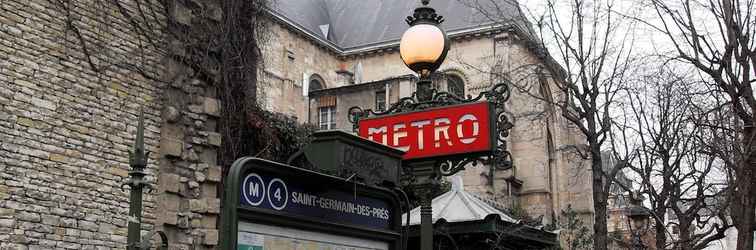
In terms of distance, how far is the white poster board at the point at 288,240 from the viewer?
2588mm

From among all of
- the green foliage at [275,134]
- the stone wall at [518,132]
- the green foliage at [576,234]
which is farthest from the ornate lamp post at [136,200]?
the stone wall at [518,132]

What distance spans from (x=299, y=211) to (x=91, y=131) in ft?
30.0

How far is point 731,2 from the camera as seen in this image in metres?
9.97

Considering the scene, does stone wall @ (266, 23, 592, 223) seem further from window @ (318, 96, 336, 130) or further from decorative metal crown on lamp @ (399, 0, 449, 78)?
decorative metal crown on lamp @ (399, 0, 449, 78)

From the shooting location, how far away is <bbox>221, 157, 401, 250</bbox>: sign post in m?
2.57

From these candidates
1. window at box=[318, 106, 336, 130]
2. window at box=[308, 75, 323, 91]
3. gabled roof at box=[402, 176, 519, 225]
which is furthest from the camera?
window at box=[308, 75, 323, 91]

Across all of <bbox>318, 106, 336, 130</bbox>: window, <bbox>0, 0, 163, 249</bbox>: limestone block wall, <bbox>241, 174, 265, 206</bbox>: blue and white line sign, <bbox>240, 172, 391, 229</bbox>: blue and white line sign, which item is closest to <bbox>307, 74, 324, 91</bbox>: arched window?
<bbox>318, 106, 336, 130</bbox>: window

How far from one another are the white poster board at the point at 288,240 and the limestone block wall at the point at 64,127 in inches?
317

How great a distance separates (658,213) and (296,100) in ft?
70.3

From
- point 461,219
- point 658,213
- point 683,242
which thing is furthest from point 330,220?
point 658,213

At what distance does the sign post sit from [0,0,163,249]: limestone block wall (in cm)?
792

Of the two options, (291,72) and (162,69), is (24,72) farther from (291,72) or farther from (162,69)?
(291,72)

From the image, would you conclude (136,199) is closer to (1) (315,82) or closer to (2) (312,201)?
(2) (312,201)

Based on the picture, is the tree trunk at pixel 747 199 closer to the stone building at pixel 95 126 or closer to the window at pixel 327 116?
the stone building at pixel 95 126
